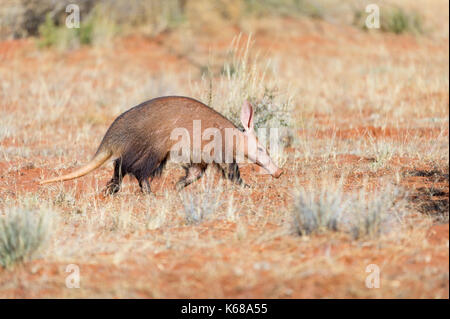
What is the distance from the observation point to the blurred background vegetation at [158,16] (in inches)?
627

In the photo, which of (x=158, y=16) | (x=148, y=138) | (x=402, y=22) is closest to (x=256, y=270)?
(x=148, y=138)

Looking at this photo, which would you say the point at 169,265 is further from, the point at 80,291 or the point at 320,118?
the point at 320,118

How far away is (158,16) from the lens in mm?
18016

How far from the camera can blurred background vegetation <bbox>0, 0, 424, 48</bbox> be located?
15938 mm

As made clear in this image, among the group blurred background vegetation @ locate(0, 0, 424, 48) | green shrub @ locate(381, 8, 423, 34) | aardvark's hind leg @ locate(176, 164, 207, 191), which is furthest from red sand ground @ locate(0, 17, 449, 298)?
green shrub @ locate(381, 8, 423, 34)

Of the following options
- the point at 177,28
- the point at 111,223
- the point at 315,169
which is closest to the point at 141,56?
the point at 177,28

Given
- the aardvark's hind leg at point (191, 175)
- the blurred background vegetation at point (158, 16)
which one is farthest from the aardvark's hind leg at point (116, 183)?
the blurred background vegetation at point (158, 16)

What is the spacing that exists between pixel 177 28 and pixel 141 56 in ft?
7.79

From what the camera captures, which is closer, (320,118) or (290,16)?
(320,118)

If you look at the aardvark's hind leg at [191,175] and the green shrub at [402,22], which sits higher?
the green shrub at [402,22]

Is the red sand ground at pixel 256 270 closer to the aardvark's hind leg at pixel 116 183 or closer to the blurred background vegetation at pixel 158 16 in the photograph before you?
the aardvark's hind leg at pixel 116 183

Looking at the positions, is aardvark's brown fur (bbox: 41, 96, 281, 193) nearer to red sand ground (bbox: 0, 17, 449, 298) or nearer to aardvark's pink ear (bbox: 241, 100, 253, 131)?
aardvark's pink ear (bbox: 241, 100, 253, 131)

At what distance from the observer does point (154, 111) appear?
6152 millimetres
